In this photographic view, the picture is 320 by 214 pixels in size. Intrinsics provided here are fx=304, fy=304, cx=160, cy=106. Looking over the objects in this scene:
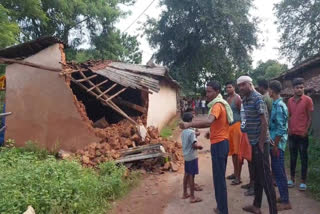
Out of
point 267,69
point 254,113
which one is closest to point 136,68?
point 254,113

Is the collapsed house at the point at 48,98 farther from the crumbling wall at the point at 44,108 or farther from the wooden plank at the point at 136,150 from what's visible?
the wooden plank at the point at 136,150

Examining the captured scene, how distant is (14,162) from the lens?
6.37 metres

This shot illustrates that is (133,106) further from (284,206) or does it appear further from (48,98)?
(284,206)

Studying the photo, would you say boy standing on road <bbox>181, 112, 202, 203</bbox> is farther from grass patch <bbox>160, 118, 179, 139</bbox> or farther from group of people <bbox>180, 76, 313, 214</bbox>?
grass patch <bbox>160, 118, 179, 139</bbox>

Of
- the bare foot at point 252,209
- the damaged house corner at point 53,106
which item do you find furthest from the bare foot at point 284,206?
the damaged house corner at point 53,106

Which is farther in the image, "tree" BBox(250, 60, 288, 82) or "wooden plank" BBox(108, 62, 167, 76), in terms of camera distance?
"tree" BBox(250, 60, 288, 82)

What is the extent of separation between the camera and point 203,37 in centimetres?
2661

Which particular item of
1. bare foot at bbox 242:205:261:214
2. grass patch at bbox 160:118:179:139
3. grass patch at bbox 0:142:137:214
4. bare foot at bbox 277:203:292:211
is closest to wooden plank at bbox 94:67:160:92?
grass patch at bbox 160:118:179:139

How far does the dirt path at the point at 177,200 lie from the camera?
4.62m

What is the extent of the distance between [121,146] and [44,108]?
2.54m

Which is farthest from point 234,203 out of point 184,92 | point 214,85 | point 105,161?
point 184,92

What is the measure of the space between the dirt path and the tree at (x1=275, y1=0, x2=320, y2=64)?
1947cm

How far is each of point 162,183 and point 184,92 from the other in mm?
20263

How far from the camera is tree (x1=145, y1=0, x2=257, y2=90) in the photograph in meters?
25.3
